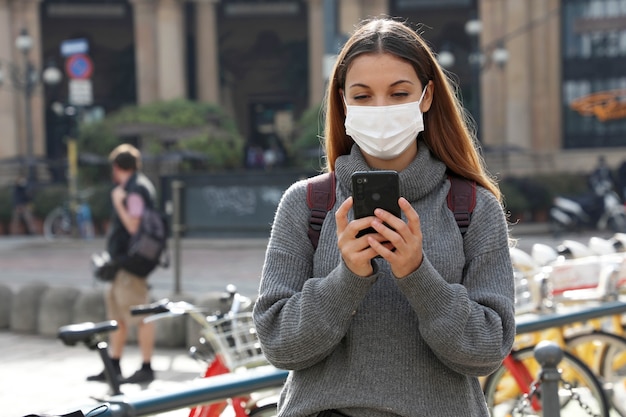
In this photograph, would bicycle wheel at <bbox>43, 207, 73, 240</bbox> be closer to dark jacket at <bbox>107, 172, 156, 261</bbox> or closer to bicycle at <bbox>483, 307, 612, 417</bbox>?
dark jacket at <bbox>107, 172, 156, 261</bbox>

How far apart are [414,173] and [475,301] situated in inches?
12.8

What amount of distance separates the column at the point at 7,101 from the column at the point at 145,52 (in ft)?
16.4

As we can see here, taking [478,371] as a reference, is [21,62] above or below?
above

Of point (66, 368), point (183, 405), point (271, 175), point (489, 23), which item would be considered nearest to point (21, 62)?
point (489, 23)

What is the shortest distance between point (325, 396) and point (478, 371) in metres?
0.34

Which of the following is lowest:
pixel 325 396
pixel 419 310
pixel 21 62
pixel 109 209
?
pixel 109 209

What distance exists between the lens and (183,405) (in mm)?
2752

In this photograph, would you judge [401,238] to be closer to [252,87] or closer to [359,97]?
[359,97]

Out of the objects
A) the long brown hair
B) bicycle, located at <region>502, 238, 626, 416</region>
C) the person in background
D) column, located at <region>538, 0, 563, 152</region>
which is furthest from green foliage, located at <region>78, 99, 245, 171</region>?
the long brown hair

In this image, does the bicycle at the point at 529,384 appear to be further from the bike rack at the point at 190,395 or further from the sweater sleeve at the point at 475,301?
the sweater sleeve at the point at 475,301

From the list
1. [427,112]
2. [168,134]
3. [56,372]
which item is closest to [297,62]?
[168,134]

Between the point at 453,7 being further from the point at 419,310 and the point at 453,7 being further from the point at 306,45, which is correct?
the point at 419,310

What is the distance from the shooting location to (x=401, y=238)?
2.00m

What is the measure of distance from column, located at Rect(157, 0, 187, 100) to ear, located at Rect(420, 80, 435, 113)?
36.9m
